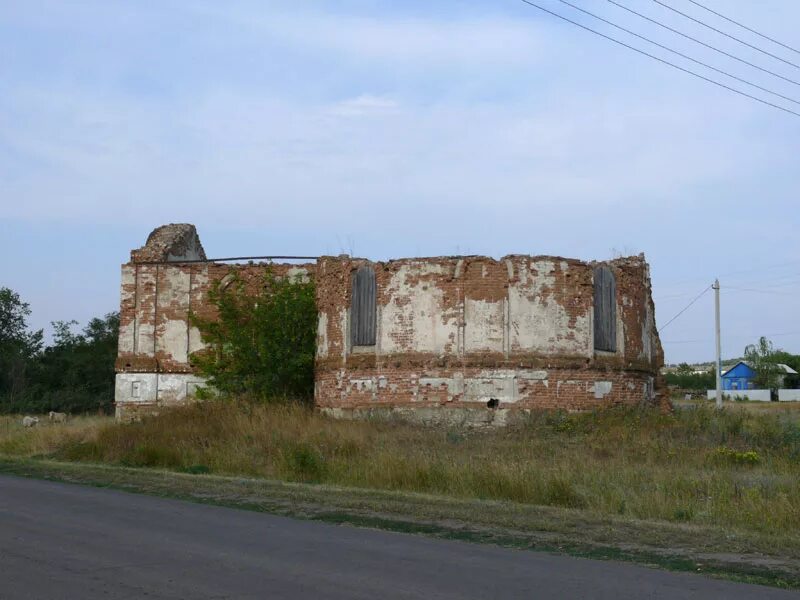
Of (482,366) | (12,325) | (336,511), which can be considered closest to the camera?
(336,511)

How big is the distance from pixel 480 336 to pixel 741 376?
8525 centimetres

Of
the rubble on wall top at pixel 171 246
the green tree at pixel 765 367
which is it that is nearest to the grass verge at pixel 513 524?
the rubble on wall top at pixel 171 246

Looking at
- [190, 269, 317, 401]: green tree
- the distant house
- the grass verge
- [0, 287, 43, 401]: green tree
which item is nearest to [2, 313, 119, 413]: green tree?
[0, 287, 43, 401]: green tree

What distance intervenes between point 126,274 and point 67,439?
8.28 metres

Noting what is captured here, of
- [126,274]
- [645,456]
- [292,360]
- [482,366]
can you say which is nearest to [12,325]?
[126,274]

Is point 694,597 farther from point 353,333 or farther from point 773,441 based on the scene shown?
point 353,333

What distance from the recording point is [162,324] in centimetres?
3162

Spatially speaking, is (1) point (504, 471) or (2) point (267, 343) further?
(2) point (267, 343)

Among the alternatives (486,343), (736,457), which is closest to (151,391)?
(486,343)

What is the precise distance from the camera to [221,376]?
30.0m

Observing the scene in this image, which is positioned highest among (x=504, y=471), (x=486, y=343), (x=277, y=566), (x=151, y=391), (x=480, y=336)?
(x=480, y=336)

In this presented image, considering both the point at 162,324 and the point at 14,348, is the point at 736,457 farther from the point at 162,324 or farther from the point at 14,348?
the point at 14,348

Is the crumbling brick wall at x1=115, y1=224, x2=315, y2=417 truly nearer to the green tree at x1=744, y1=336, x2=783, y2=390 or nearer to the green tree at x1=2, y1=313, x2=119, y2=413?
the green tree at x1=2, y1=313, x2=119, y2=413

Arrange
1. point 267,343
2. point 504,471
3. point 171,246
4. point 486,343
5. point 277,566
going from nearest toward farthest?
point 277,566 → point 504,471 → point 486,343 → point 267,343 → point 171,246
